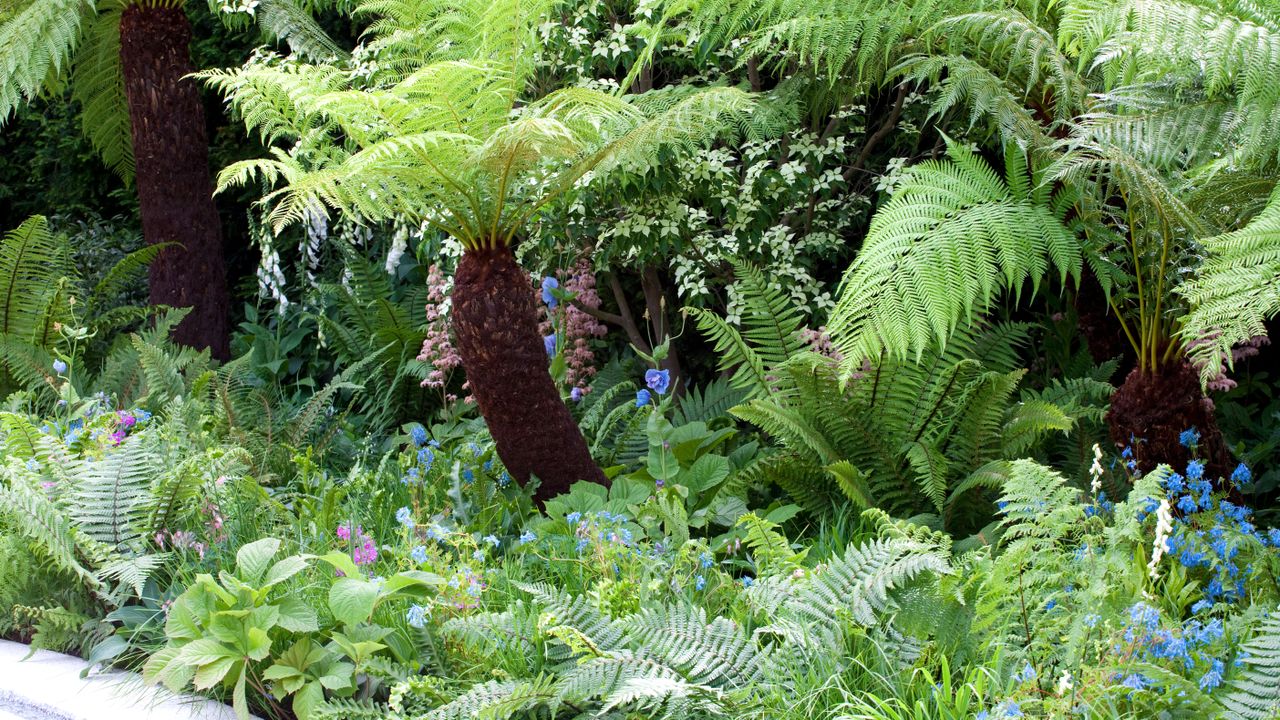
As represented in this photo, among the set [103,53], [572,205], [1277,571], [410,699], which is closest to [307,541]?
[410,699]

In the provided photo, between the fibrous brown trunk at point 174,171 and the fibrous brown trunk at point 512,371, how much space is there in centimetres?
235

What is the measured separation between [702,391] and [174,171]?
2656 millimetres

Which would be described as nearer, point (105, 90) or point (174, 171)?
point (174, 171)

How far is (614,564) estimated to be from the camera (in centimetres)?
274

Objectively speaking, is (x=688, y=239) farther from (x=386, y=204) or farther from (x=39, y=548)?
(x=39, y=548)

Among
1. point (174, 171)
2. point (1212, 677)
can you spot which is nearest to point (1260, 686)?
point (1212, 677)

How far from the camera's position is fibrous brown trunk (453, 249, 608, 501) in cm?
334

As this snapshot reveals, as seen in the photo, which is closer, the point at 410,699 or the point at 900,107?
the point at 410,699

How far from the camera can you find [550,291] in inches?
160

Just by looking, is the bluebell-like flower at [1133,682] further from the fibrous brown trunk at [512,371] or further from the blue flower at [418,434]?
the blue flower at [418,434]

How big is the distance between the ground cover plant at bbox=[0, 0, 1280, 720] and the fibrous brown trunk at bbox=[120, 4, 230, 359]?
0.09 ft

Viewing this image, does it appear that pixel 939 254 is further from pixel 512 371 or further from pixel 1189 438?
pixel 512 371

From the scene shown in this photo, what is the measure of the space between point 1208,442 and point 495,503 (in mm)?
2012

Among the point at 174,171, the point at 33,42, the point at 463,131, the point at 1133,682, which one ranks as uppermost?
the point at 33,42
